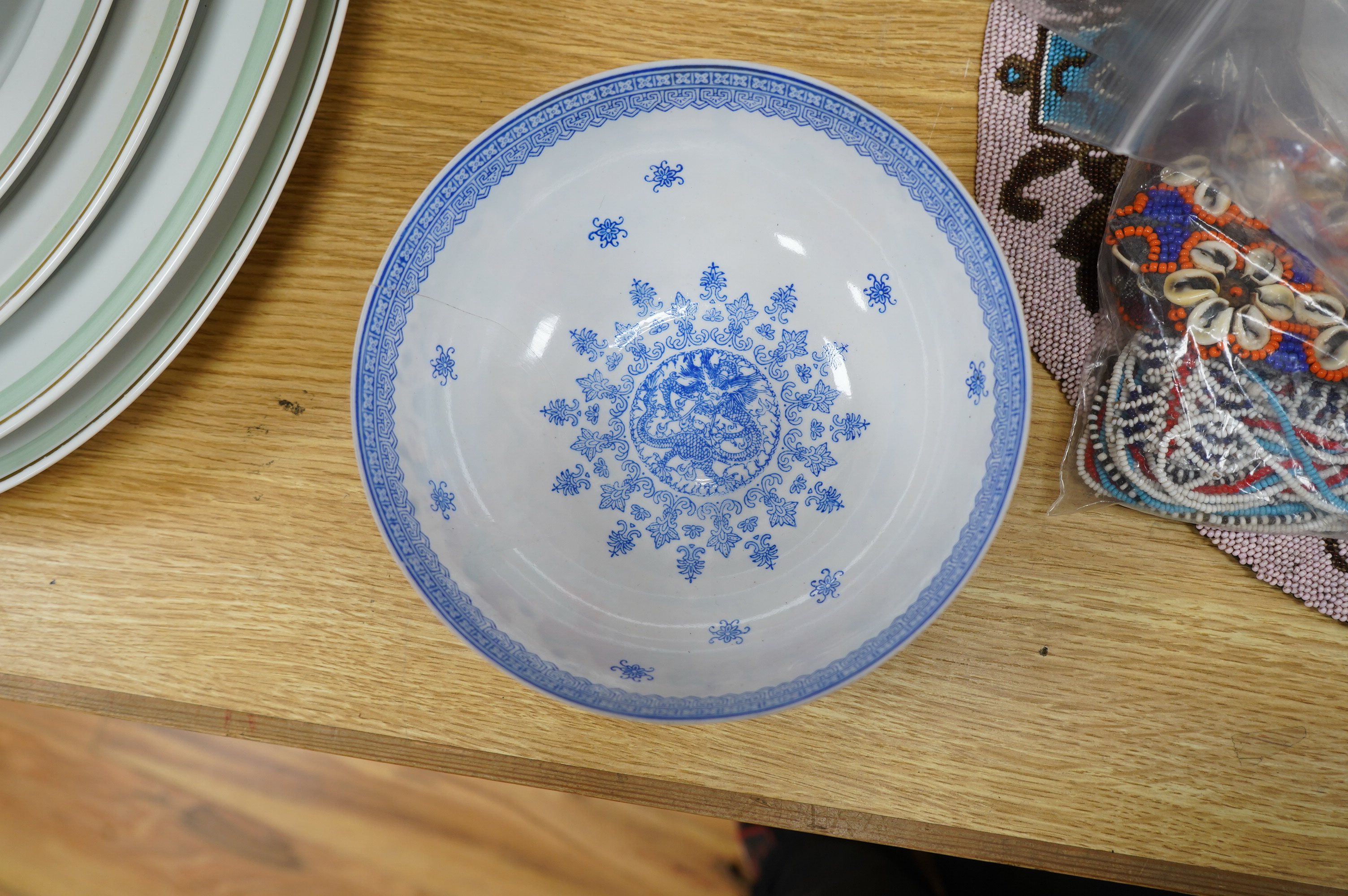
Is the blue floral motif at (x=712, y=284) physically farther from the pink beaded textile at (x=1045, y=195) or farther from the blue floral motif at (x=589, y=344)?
the pink beaded textile at (x=1045, y=195)

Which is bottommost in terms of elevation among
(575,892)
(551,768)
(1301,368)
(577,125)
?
(575,892)

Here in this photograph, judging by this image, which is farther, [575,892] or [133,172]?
[575,892]

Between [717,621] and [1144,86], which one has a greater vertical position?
[1144,86]

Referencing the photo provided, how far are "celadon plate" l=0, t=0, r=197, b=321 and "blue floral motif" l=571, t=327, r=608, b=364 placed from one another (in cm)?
36

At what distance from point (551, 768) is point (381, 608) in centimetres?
20

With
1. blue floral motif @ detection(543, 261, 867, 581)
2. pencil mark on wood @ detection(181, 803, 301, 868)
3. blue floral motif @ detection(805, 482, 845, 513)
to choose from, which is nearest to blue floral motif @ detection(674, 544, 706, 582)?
blue floral motif @ detection(543, 261, 867, 581)

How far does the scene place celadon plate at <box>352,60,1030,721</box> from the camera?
0.61 meters

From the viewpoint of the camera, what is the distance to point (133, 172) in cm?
59

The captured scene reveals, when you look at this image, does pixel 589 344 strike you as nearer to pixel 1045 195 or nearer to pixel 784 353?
pixel 784 353

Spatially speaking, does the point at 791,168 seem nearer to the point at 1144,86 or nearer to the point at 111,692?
the point at 1144,86

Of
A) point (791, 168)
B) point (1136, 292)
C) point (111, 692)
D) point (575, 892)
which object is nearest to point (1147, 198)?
point (1136, 292)

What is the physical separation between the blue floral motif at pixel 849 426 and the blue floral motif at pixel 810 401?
14 millimetres

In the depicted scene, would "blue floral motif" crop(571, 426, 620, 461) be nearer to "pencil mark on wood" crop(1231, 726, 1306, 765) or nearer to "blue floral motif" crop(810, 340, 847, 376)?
"blue floral motif" crop(810, 340, 847, 376)

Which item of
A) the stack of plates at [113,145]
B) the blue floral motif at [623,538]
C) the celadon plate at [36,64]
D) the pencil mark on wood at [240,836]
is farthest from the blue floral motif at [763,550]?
the pencil mark on wood at [240,836]
